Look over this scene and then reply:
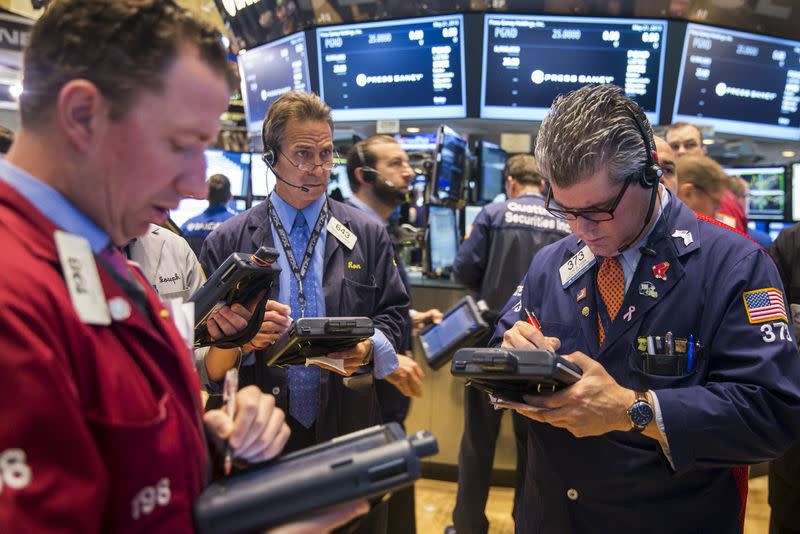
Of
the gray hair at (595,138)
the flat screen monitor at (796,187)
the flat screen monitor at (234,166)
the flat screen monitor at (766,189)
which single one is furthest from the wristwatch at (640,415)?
the flat screen monitor at (234,166)

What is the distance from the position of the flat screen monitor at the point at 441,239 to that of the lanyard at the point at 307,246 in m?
2.42

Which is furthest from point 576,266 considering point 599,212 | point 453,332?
point 453,332

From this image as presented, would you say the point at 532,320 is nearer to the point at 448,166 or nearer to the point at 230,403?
the point at 230,403

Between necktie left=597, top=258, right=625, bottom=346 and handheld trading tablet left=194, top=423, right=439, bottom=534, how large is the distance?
82cm

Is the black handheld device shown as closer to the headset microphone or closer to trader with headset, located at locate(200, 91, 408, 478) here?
trader with headset, located at locate(200, 91, 408, 478)

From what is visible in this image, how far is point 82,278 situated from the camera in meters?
0.76

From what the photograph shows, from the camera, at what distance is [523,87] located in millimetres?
4484

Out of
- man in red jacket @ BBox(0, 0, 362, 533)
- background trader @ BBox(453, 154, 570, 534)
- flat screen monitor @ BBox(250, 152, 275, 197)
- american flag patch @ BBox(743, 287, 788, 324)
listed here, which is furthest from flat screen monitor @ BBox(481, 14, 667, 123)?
man in red jacket @ BBox(0, 0, 362, 533)

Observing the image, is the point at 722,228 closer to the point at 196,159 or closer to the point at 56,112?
the point at 196,159

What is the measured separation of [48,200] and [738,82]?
4.87 m

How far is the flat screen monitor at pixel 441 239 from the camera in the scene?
189 inches

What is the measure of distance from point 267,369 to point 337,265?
17.6 inches

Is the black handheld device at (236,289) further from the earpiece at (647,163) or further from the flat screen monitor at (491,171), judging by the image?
the flat screen monitor at (491,171)

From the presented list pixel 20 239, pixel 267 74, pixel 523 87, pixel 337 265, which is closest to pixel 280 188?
pixel 337 265
